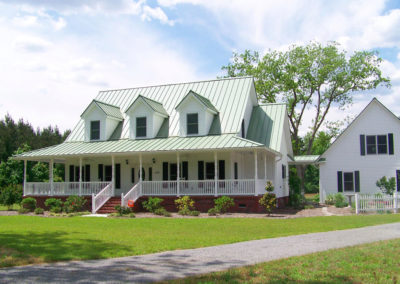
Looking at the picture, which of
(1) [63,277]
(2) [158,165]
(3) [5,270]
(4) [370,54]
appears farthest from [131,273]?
(4) [370,54]

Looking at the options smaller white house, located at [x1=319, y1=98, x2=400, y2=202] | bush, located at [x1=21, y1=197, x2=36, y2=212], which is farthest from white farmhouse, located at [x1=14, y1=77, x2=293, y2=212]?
smaller white house, located at [x1=319, y1=98, x2=400, y2=202]

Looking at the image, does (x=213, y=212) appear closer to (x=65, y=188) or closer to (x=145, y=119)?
(x=145, y=119)

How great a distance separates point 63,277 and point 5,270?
5.17 ft

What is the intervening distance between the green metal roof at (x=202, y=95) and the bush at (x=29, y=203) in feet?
18.6

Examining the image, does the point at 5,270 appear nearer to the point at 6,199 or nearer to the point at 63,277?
the point at 63,277

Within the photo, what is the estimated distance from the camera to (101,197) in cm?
2539

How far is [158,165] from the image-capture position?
28.0m

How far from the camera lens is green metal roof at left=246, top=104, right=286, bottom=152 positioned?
90.4 ft

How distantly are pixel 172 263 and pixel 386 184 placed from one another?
77.7 ft

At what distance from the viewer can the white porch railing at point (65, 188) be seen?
26.9m

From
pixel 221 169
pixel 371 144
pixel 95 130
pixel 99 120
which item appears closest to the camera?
pixel 221 169

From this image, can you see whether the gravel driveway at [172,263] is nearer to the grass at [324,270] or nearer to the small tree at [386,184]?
the grass at [324,270]

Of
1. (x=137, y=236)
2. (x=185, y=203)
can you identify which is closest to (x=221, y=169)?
(x=185, y=203)

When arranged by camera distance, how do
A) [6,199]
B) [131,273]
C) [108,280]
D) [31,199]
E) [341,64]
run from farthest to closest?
[341,64], [6,199], [31,199], [131,273], [108,280]
